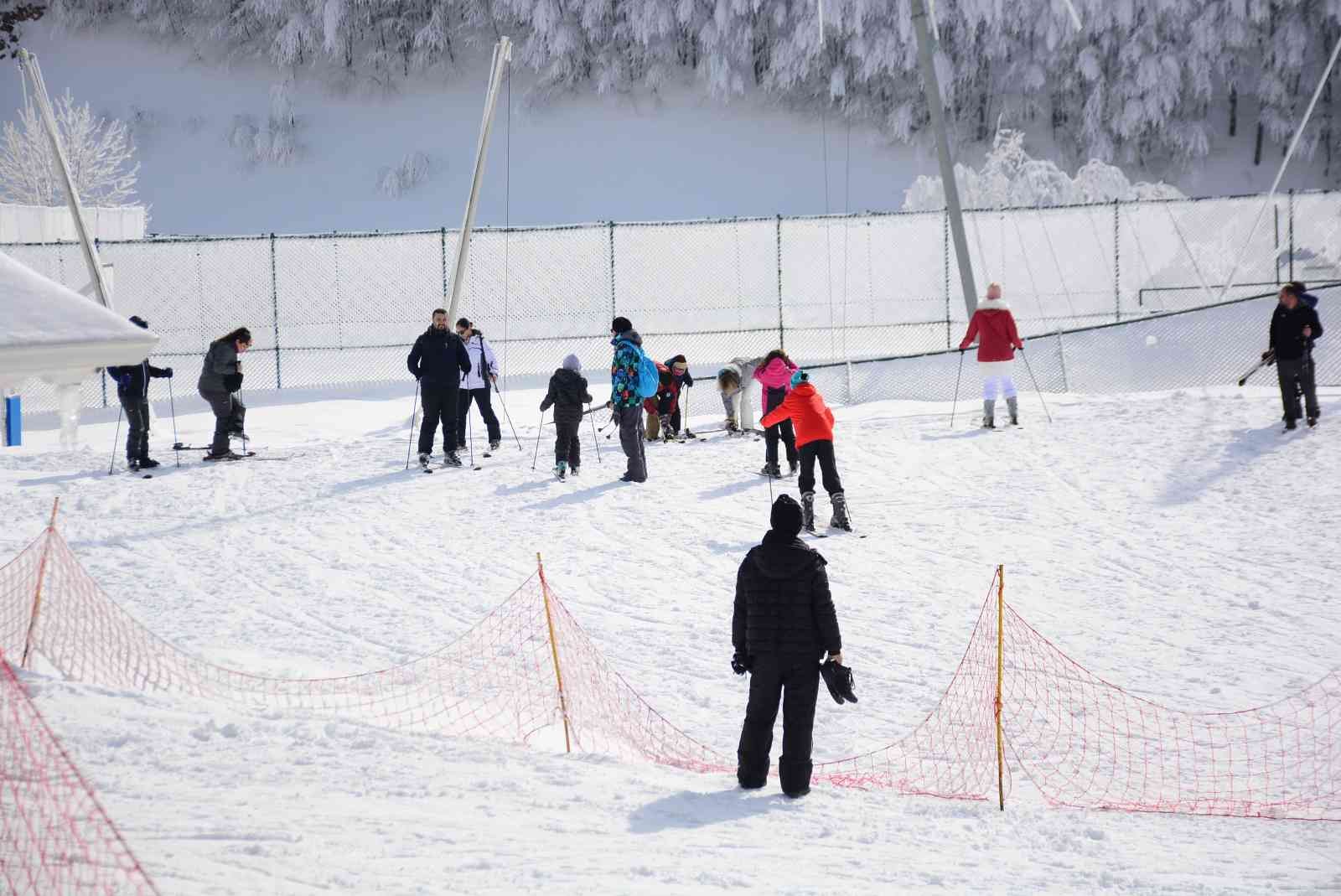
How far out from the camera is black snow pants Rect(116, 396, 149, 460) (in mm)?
14141

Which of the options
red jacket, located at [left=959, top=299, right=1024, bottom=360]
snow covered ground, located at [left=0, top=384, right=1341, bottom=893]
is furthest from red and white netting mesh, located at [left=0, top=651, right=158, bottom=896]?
red jacket, located at [left=959, top=299, right=1024, bottom=360]

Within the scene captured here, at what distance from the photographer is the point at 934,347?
2916 centimetres

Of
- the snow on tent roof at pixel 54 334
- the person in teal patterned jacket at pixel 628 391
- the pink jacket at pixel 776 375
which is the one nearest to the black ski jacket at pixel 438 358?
the person in teal patterned jacket at pixel 628 391

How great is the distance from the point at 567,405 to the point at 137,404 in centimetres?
457

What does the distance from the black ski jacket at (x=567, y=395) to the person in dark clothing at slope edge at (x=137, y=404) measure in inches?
161

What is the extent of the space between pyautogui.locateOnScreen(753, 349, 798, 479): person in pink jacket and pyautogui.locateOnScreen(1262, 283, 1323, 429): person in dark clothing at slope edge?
190 inches

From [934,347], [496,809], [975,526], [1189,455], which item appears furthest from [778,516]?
[934,347]

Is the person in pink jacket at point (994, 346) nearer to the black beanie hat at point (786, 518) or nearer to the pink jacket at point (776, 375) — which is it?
the pink jacket at point (776, 375)

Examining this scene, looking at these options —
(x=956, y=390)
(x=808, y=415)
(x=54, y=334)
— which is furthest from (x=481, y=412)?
(x=54, y=334)

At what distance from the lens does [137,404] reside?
14.1 m

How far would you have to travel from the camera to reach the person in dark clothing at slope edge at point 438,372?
537 inches

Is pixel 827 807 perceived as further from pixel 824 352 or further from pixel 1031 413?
pixel 824 352

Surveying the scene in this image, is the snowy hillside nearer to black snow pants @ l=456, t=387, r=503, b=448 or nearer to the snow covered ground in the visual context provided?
the snow covered ground

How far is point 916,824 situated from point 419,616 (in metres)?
4.79
